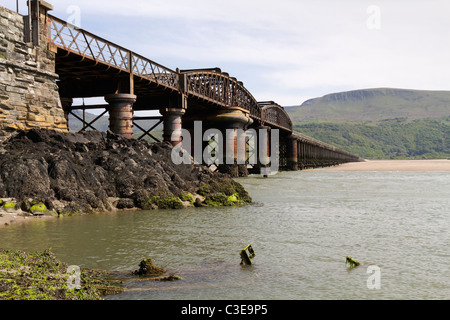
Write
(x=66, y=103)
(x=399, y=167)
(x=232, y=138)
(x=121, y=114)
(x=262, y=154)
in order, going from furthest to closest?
(x=399, y=167), (x=262, y=154), (x=232, y=138), (x=66, y=103), (x=121, y=114)

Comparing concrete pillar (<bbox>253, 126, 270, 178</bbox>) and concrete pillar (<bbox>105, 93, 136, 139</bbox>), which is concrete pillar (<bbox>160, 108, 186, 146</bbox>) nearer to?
concrete pillar (<bbox>105, 93, 136, 139</bbox>)

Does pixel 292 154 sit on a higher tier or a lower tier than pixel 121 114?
lower

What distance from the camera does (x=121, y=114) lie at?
27250mm

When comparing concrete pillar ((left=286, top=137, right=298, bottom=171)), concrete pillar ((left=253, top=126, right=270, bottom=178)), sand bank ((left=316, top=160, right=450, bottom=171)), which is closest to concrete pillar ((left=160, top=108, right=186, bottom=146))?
concrete pillar ((left=253, top=126, right=270, bottom=178))

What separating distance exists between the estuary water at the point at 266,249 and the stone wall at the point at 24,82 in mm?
7105

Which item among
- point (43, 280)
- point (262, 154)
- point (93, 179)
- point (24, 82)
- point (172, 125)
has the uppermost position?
point (24, 82)

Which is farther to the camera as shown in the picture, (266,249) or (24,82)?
(24,82)

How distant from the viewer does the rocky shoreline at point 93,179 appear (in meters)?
14.3

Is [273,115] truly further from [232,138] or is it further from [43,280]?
[43,280]

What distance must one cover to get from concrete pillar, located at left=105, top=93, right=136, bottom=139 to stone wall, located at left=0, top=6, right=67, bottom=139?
621 centimetres

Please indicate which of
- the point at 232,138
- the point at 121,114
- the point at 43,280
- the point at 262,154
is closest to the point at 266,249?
the point at 43,280

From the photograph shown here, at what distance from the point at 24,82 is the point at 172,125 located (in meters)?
17.1

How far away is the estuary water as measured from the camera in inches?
273

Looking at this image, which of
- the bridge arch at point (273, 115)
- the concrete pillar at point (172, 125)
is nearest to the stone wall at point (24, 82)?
the concrete pillar at point (172, 125)
